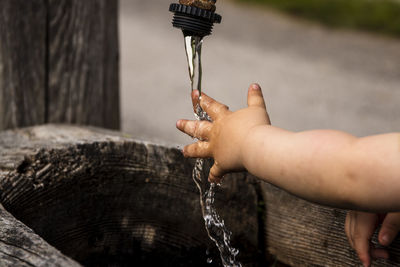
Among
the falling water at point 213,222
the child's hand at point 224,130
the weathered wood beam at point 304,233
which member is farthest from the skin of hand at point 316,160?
the falling water at point 213,222

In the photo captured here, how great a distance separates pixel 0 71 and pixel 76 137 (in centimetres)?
57

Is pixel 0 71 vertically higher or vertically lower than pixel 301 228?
higher

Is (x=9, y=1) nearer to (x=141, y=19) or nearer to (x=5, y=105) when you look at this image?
(x=5, y=105)

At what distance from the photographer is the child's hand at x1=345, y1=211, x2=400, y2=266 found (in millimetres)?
1289

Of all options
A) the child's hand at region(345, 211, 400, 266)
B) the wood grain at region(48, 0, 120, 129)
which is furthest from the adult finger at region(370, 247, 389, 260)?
the wood grain at region(48, 0, 120, 129)

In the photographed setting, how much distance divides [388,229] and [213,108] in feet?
1.91

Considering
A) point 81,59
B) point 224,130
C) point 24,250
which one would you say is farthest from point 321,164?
point 81,59

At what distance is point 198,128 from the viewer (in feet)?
4.30

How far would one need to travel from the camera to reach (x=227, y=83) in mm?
4648

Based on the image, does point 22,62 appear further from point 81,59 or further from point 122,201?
point 122,201

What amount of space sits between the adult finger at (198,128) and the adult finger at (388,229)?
1.78ft

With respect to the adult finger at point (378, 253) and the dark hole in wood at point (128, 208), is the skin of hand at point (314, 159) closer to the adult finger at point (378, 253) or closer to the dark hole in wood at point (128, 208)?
Answer: the adult finger at point (378, 253)

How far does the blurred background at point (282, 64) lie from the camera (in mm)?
4121

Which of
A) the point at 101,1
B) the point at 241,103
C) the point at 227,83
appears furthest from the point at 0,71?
the point at 227,83
